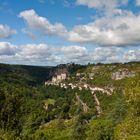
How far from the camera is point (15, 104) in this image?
82.8m

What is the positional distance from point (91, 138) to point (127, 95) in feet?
237

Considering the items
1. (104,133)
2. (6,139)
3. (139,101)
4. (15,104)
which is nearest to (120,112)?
(104,133)

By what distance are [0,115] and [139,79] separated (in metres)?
40.3

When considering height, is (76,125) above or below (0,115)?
below

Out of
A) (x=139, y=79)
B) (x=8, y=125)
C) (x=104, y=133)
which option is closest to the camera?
(x=139, y=79)

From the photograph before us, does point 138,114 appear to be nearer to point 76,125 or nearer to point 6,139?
point 6,139

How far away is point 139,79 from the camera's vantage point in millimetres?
47406

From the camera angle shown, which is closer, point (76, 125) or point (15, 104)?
point (15, 104)

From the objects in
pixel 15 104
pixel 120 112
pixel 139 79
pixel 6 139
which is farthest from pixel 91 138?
pixel 139 79

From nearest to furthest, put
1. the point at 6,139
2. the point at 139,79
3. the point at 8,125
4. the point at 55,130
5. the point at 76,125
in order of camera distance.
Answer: the point at 139,79, the point at 6,139, the point at 8,125, the point at 76,125, the point at 55,130

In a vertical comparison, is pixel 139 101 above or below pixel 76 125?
above

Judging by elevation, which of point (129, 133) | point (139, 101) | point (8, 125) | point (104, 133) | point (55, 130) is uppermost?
point (139, 101)

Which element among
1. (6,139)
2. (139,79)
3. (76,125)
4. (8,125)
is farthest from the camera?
(76,125)

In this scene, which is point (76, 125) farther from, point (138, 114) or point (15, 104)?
point (138, 114)
